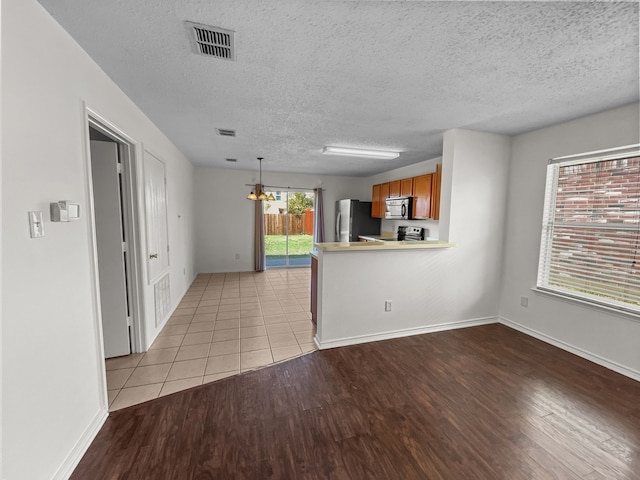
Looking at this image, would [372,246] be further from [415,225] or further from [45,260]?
[415,225]

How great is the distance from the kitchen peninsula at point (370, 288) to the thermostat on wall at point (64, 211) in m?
1.88

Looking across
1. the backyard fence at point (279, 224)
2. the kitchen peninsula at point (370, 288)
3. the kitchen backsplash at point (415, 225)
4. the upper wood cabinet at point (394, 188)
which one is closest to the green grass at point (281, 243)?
the backyard fence at point (279, 224)

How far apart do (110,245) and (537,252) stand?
4622 mm

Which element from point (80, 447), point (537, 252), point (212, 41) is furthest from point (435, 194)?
point (80, 447)

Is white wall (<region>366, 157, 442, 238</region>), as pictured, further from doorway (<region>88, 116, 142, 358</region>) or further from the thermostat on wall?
the thermostat on wall

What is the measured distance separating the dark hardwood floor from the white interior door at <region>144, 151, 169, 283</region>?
1.52 meters

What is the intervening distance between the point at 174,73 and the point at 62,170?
1028 millimetres

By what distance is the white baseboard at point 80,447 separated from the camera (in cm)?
139

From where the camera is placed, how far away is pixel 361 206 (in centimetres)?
630

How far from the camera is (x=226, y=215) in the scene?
6121 millimetres

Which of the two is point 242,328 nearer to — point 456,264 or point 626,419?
point 456,264

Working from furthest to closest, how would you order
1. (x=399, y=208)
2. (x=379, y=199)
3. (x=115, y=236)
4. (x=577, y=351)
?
(x=379, y=199) < (x=399, y=208) < (x=577, y=351) < (x=115, y=236)

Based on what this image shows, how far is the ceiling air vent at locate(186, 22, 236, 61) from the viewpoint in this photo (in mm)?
1443

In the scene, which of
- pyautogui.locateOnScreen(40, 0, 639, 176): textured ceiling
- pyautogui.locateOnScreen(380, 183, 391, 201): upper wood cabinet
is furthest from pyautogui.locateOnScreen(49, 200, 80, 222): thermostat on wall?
pyautogui.locateOnScreen(380, 183, 391, 201): upper wood cabinet
